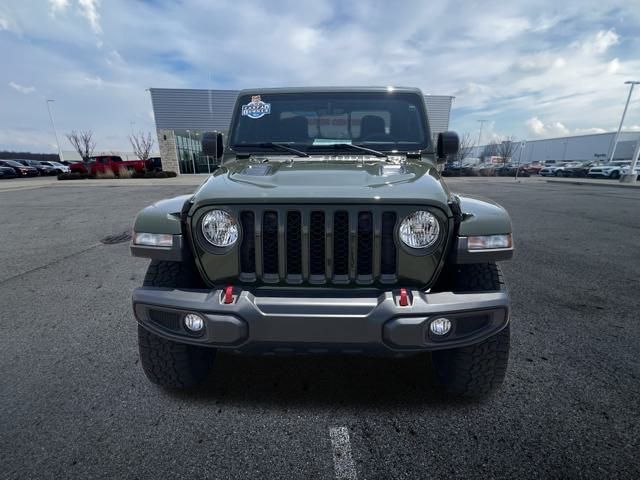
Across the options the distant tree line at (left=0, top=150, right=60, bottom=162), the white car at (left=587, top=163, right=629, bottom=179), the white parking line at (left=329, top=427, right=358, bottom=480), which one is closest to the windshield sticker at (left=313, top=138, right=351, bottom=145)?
the white parking line at (left=329, top=427, right=358, bottom=480)

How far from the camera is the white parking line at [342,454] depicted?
5.13 feet

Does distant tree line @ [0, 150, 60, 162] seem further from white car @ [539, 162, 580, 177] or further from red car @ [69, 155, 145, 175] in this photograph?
white car @ [539, 162, 580, 177]

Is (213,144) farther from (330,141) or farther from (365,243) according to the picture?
(365,243)

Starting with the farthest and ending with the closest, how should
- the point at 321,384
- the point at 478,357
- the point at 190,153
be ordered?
the point at 190,153
the point at 321,384
the point at 478,357

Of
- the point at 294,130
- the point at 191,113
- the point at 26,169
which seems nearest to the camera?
the point at 294,130

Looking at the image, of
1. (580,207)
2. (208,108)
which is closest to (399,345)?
(580,207)

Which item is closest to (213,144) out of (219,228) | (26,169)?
(219,228)

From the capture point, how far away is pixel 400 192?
5.63ft

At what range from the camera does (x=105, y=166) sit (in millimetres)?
24609

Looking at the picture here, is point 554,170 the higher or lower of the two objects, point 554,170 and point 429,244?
the lower

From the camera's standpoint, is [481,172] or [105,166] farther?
[481,172]

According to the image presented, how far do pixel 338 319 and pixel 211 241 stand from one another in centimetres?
81

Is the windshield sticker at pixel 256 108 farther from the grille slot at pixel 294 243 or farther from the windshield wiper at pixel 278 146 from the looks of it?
the grille slot at pixel 294 243

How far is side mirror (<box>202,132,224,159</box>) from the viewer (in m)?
3.02
